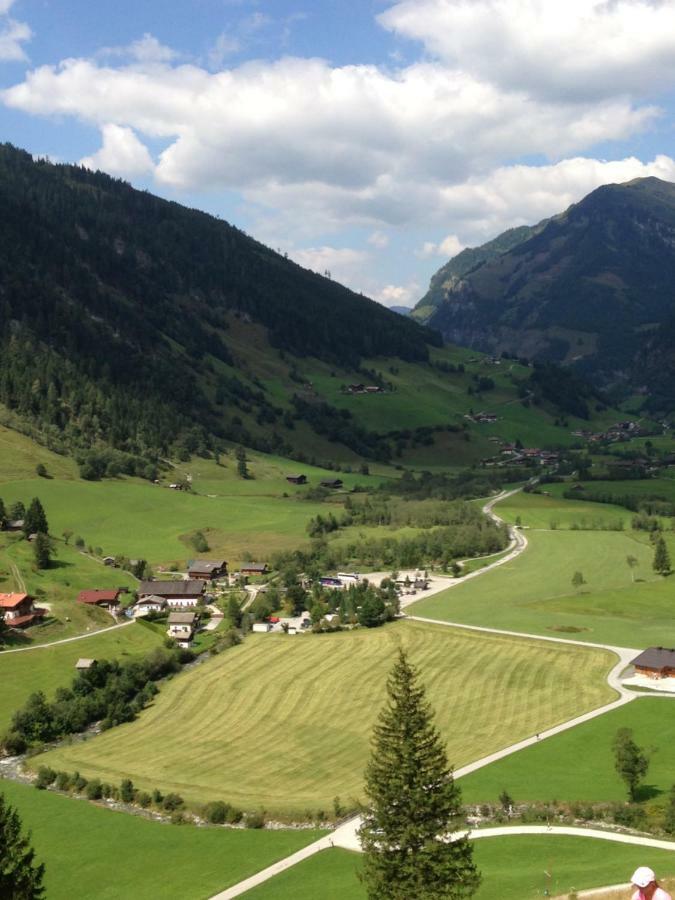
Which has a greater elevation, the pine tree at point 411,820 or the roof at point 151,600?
the pine tree at point 411,820

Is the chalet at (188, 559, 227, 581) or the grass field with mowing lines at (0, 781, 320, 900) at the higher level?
the chalet at (188, 559, 227, 581)

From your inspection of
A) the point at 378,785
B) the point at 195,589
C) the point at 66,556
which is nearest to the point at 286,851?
the point at 378,785

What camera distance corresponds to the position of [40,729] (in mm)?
87812

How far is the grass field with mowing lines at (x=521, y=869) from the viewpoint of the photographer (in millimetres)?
45781

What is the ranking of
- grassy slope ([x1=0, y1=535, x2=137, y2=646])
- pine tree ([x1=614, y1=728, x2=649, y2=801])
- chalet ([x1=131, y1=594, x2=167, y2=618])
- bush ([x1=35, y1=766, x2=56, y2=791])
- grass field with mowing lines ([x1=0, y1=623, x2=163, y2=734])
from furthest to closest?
1. chalet ([x1=131, y1=594, x2=167, y2=618])
2. grassy slope ([x1=0, y1=535, x2=137, y2=646])
3. grass field with mowing lines ([x1=0, y1=623, x2=163, y2=734])
4. bush ([x1=35, y1=766, x2=56, y2=791])
5. pine tree ([x1=614, y1=728, x2=649, y2=801])

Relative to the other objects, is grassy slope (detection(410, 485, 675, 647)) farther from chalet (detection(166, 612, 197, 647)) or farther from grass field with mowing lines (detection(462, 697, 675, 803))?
chalet (detection(166, 612, 197, 647))

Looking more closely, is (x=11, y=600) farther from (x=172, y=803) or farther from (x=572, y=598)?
(x=572, y=598)

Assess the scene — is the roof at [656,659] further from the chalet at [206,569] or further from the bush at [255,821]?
the chalet at [206,569]

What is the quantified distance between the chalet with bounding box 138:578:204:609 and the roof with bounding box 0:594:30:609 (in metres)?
21.2

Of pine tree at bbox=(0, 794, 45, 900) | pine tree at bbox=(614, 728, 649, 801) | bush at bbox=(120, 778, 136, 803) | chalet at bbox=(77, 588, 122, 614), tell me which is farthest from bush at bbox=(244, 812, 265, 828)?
chalet at bbox=(77, 588, 122, 614)

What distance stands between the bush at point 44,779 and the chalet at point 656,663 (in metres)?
60.1

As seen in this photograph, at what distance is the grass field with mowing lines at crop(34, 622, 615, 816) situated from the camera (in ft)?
243

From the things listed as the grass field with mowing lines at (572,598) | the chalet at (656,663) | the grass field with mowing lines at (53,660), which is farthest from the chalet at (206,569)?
the chalet at (656,663)

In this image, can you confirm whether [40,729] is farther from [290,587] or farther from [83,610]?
[290,587]
